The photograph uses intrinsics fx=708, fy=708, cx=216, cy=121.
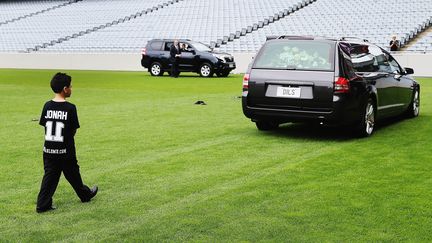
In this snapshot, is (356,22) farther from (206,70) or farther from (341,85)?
(341,85)

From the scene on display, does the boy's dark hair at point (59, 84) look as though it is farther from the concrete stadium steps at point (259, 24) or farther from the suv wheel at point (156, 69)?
the concrete stadium steps at point (259, 24)

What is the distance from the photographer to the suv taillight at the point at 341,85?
10336mm

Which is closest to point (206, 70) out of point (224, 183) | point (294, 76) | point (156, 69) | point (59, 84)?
point (156, 69)

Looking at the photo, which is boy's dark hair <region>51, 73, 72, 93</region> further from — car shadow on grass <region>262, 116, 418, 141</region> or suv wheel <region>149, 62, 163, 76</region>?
suv wheel <region>149, 62, 163, 76</region>

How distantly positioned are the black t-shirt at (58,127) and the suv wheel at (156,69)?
26.4m

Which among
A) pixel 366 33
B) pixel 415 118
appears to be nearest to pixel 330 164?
pixel 415 118

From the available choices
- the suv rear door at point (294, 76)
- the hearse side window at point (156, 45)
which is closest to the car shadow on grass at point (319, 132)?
the suv rear door at point (294, 76)

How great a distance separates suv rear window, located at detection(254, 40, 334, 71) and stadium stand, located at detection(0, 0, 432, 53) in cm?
2332

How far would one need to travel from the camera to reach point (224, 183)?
7.41 meters

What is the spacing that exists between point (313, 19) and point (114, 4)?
1985 cm

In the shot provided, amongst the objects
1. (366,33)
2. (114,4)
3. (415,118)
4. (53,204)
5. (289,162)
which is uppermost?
(53,204)

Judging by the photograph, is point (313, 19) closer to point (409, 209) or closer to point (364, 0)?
point (364, 0)

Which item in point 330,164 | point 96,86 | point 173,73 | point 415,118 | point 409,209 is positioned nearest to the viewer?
point 409,209

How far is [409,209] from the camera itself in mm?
6195
